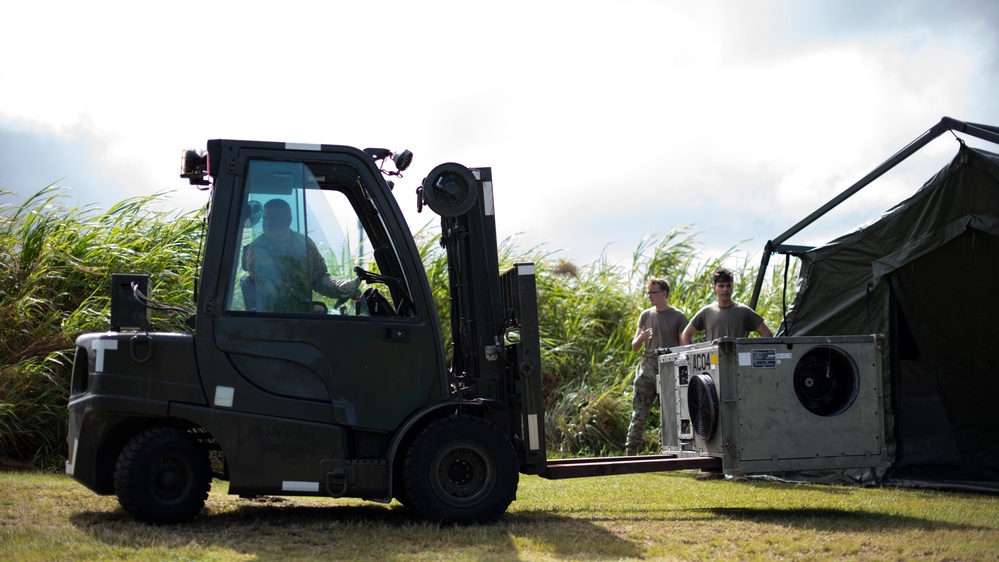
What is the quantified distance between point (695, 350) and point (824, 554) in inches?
85.1

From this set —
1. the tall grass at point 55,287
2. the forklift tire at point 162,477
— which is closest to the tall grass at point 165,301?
the tall grass at point 55,287

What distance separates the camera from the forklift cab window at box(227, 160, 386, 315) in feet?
18.9

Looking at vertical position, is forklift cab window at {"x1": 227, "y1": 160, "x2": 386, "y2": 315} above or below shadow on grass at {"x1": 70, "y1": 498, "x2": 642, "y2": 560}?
above

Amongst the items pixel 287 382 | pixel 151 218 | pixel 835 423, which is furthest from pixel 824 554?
pixel 151 218

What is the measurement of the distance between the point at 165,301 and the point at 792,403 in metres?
6.77

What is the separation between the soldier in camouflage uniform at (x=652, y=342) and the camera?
9.35 metres

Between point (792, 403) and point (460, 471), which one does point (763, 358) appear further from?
point (460, 471)

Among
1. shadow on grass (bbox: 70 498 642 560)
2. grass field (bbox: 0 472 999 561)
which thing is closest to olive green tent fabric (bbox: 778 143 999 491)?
grass field (bbox: 0 472 999 561)

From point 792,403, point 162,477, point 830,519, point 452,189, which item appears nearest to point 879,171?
point 792,403

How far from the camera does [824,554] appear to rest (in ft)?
16.5

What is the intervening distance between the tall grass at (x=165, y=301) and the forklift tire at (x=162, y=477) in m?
2.79

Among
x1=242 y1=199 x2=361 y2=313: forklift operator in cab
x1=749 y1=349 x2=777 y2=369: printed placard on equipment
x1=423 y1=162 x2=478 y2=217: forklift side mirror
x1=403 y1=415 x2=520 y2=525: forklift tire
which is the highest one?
x1=423 y1=162 x2=478 y2=217: forklift side mirror

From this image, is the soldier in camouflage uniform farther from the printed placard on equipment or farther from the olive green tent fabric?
the printed placard on equipment

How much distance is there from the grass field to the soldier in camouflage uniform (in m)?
1.62
